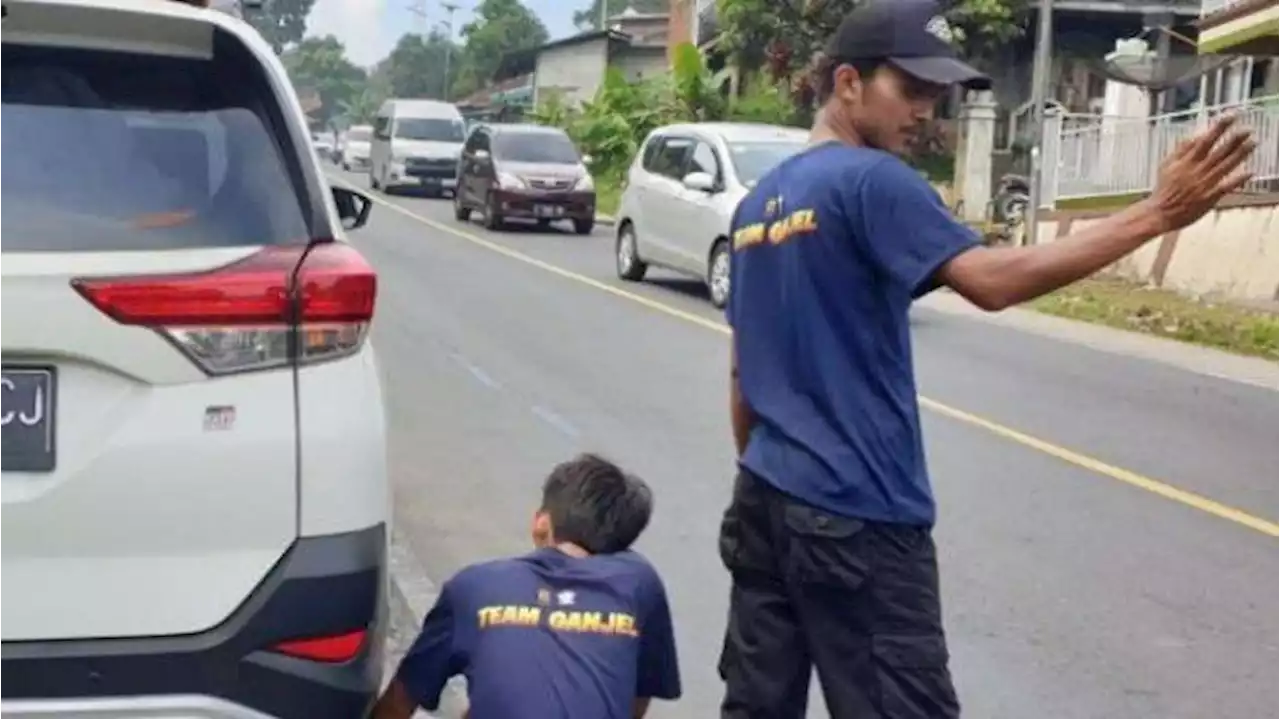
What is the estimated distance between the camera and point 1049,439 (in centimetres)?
1095

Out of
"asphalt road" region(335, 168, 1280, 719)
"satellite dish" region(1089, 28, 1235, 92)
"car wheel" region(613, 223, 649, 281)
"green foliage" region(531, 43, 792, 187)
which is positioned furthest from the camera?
"green foliage" region(531, 43, 792, 187)

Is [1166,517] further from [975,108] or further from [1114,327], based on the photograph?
[975,108]

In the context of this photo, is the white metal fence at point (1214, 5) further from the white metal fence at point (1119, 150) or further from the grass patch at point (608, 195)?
the grass patch at point (608, 195)

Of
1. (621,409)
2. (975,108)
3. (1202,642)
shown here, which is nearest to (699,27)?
(975,108)

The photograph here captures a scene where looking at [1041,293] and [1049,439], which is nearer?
[1041,293]

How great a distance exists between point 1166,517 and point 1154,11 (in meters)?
31.1

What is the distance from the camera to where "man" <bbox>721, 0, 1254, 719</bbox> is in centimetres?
343

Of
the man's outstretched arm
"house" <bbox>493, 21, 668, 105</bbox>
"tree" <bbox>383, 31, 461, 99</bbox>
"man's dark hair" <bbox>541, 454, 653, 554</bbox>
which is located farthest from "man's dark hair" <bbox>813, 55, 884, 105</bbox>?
"tree" <bbox>383, 31, 461, 99</bbox>

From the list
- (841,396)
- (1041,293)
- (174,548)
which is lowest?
(174,548)

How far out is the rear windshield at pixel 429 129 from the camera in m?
41.4

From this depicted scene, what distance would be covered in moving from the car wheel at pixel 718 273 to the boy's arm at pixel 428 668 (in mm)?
13169

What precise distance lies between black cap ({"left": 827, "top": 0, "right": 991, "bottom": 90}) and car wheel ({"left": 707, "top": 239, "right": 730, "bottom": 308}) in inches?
532

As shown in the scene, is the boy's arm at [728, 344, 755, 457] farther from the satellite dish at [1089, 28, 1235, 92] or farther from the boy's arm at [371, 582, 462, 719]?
the satellite dish at [1089, 28, 1235, 92]

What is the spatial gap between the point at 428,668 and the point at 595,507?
0.51 meters
